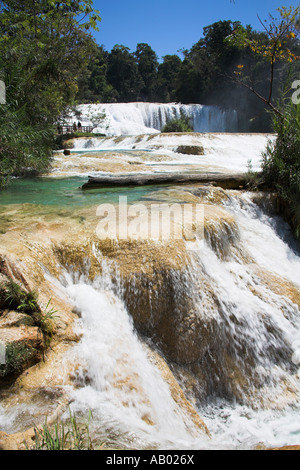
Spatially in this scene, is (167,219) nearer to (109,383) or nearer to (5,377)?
(109,383)

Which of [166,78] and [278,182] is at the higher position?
[166,78]

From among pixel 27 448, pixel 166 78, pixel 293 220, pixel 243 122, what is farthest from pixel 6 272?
pixel 166 78

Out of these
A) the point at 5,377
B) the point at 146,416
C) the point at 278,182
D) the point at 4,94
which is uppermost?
the point at 4,94

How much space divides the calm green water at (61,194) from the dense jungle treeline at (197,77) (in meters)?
16.8

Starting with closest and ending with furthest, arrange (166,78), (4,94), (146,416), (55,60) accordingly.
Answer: (146,416), (4,94), (55,60), (166,78)

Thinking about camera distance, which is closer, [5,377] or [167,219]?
[5,377]

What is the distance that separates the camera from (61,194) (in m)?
6.34

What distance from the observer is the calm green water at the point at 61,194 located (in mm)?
5438

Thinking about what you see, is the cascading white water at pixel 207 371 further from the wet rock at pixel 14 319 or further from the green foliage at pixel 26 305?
the wet rock at pixel 14 319

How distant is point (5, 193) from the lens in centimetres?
637

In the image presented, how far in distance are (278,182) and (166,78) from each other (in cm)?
6102

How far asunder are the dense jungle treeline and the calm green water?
16.8m

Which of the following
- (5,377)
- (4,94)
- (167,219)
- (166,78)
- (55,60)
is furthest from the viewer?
(166,78)

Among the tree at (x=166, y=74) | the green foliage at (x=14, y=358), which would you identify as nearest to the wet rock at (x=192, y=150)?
the green foliage at (x=14, y=358)
